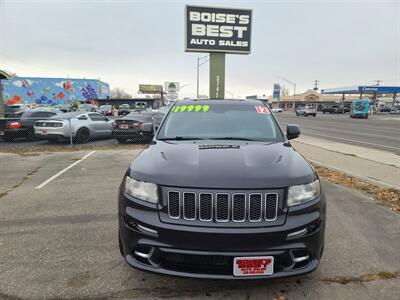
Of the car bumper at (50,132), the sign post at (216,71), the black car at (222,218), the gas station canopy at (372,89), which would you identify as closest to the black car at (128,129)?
the car bumper at (50,132)

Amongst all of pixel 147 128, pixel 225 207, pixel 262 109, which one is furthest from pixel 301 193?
pixel 147 128

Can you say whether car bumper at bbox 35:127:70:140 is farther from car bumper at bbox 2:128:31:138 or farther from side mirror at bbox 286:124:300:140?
side mirror at bbox 286:124:300:140

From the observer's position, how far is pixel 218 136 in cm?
383

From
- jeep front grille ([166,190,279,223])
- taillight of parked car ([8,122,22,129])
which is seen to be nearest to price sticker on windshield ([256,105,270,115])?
jeep front grille ([166,190,279,223])

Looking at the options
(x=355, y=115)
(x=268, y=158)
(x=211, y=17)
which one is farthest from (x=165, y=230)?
(x=355, y=115)

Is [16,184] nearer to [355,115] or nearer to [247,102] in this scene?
[247,102]

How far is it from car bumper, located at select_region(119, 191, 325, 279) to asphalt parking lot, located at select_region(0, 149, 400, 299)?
433 millimetres

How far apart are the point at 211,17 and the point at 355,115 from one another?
106 ft

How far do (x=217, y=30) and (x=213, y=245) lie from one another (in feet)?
72.2

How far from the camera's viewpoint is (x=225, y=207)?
2475mm

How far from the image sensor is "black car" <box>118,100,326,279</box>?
→ 2.42 m

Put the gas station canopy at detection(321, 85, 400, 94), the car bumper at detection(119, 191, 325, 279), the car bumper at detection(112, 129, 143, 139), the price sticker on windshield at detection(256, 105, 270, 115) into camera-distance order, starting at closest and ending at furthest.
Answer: the car bumper at detection(119, 191, 325, 279) < the price sticker on windshield at detection(256, 105, 270, 115) < the car bumper at detection(112, 129, 143, 139) < the gas station canopy at detection(321, 85, 400, 94)

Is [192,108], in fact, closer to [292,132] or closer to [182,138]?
[182,138]

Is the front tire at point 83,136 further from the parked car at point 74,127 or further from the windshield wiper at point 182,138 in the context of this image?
the windshield wiper at point 182,138
